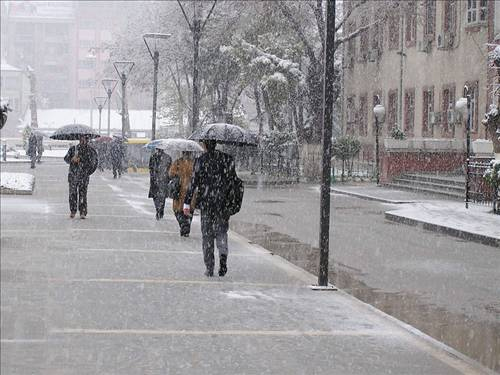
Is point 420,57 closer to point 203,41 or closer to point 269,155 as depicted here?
point 269,155

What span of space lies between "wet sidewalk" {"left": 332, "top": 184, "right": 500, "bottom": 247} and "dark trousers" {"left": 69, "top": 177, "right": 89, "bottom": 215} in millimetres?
7059

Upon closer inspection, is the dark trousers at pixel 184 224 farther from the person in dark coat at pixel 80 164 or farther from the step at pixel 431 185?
the step at pixel 431 185

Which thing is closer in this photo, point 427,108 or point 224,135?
point 224,135

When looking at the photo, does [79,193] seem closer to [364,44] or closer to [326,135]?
[326,135]

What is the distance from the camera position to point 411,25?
43.3 metres

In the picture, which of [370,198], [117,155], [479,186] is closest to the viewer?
[479,186]

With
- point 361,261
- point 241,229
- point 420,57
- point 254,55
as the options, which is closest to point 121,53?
point 254,55

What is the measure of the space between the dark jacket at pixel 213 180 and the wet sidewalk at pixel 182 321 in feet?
2.92

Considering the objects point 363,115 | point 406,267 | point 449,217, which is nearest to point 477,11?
point 363,115

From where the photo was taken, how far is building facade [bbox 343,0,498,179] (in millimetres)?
36156

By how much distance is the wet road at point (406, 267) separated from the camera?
9.45 m

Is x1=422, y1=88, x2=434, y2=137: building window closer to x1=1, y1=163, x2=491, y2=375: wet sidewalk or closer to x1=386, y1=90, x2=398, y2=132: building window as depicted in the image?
x1=386, y1=90, x2=398, y2=132: building window

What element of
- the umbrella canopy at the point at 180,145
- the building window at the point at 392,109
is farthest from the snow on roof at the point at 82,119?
the umbrella canopy at the point at 180,145

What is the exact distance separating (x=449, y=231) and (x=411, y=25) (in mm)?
25338
